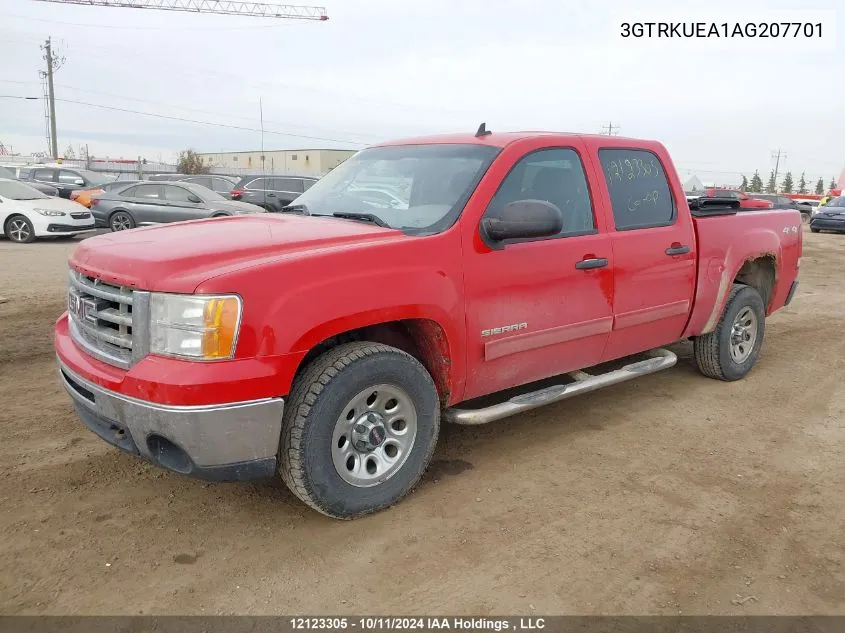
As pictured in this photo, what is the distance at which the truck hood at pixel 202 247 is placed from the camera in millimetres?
2846

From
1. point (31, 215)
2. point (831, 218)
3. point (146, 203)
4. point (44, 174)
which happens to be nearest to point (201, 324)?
point (31, 215)

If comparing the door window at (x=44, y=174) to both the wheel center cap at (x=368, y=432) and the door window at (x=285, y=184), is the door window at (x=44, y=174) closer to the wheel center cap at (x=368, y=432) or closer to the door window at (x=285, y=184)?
the door window at (x=285, y=184)

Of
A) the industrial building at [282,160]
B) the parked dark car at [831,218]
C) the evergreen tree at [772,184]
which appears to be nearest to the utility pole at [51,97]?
the industrial building at [282,160]

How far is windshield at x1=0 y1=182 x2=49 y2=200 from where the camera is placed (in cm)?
1427

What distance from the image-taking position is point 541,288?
379cm

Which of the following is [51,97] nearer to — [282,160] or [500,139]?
[282,160]

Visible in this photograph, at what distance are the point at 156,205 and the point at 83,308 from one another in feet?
44.0

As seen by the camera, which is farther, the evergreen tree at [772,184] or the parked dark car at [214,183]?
the evergreen tree at [772,184]

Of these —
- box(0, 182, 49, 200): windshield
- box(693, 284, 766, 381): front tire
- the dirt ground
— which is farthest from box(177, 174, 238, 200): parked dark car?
box(693, 284, 766, 381): front tire

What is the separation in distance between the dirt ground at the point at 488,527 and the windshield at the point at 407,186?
4.73ft

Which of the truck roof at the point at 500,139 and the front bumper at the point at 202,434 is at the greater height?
the truck roof at the point at 500,139

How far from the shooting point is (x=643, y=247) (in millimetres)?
4391

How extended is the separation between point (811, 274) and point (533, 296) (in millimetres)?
11163

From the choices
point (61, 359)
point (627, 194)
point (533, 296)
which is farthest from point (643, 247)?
point (61, 359)
